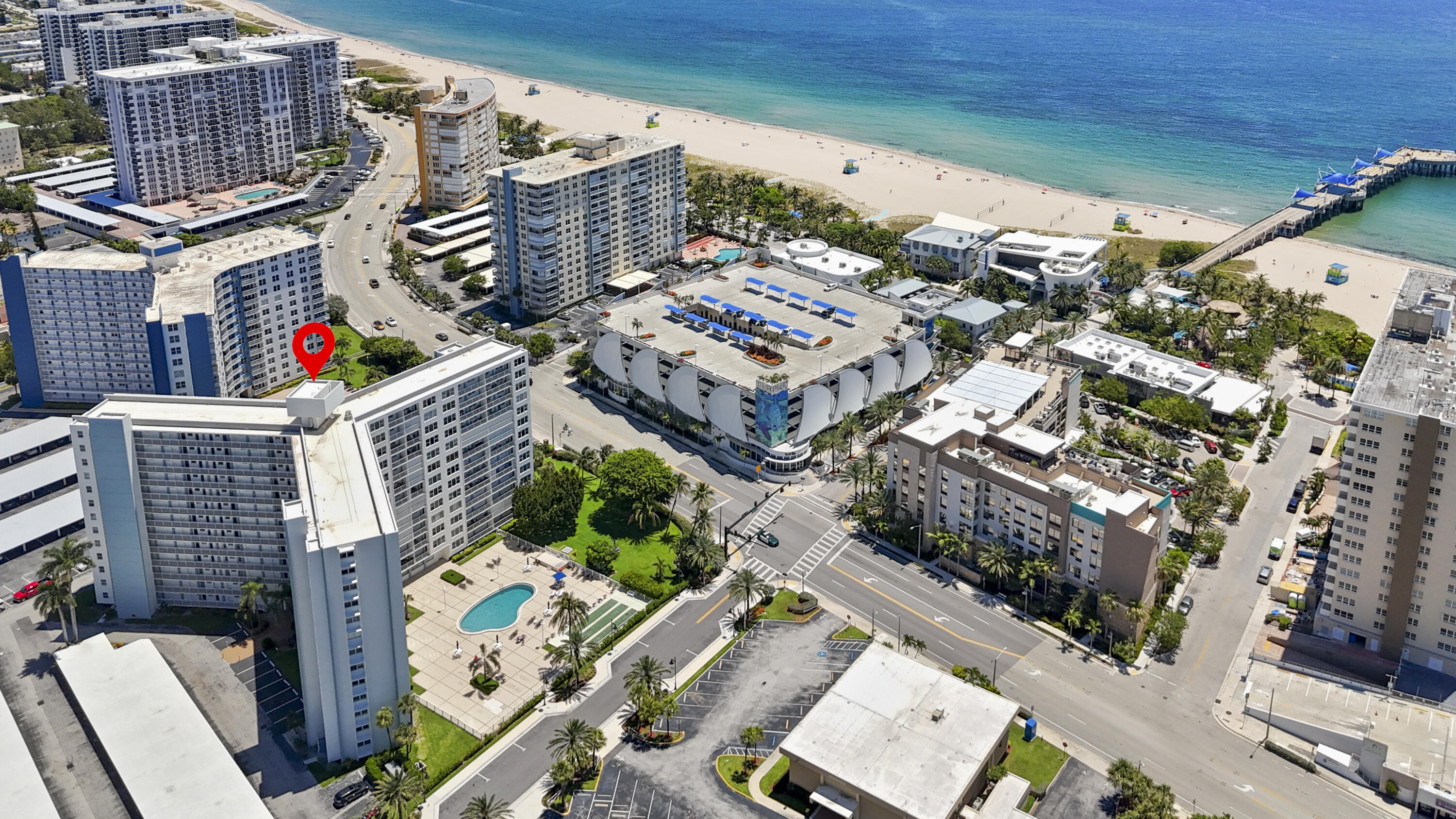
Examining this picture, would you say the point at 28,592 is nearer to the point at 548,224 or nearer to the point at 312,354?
the point at 312,354

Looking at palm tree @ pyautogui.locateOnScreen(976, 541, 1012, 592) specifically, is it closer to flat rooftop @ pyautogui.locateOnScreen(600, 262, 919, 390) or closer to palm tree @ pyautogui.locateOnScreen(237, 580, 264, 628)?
flat rooftop @ pyautogui.locateOnScreen(600, 262, 919, 390)

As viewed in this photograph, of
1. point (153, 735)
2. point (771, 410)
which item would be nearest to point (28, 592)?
point (153, 735)

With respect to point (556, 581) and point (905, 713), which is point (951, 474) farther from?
point (556, 581)

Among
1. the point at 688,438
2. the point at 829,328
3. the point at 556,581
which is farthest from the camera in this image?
the point at 829,328

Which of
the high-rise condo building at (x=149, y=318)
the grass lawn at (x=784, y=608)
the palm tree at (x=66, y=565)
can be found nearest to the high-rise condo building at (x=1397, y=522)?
the grass lawn at (x=784, y=608)

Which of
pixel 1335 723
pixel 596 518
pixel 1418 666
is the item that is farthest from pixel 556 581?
pixel 1418 666

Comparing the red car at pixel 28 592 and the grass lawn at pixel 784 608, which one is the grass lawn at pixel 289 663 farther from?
the grass lawn at pixel 784 608

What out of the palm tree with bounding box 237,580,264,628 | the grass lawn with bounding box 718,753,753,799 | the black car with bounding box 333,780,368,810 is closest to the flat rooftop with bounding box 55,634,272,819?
the black car with bounding box 333,780,368,810

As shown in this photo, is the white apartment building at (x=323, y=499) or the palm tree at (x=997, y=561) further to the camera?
the palm tree at (x=997, y=561)
